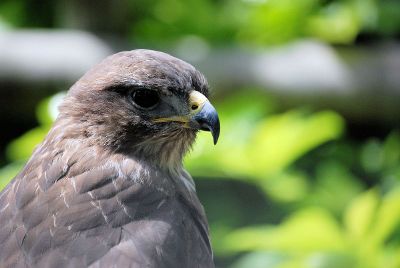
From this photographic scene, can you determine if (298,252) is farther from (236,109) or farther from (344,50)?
(344,50)

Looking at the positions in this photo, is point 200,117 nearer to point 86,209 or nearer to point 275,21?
point 86,209

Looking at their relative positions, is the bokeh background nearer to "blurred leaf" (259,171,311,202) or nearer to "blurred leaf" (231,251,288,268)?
"blurred leaf" (259,171,311,202)

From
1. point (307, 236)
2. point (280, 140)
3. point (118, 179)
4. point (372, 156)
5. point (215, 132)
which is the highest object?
point (215, 132)

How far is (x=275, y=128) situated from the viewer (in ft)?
11.2

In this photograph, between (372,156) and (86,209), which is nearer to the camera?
(86,209)

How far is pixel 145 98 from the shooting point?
270 centimetres

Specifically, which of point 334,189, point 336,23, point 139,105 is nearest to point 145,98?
point 139,105

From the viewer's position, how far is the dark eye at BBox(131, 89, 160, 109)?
8.82ft

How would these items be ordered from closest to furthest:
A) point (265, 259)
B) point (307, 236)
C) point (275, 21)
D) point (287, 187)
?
point (307, 236) → point (265, 259) → point (287, 187) → point (275, 21)

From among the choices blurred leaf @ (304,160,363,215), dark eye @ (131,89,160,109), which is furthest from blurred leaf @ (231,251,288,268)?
dark eye @ (131,89,160,109)

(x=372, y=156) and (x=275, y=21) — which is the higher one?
(x=275, y=21)

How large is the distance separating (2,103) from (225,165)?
74.8 inches

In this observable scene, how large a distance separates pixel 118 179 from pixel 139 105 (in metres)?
0.20

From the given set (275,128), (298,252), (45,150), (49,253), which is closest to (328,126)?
(275,128)
